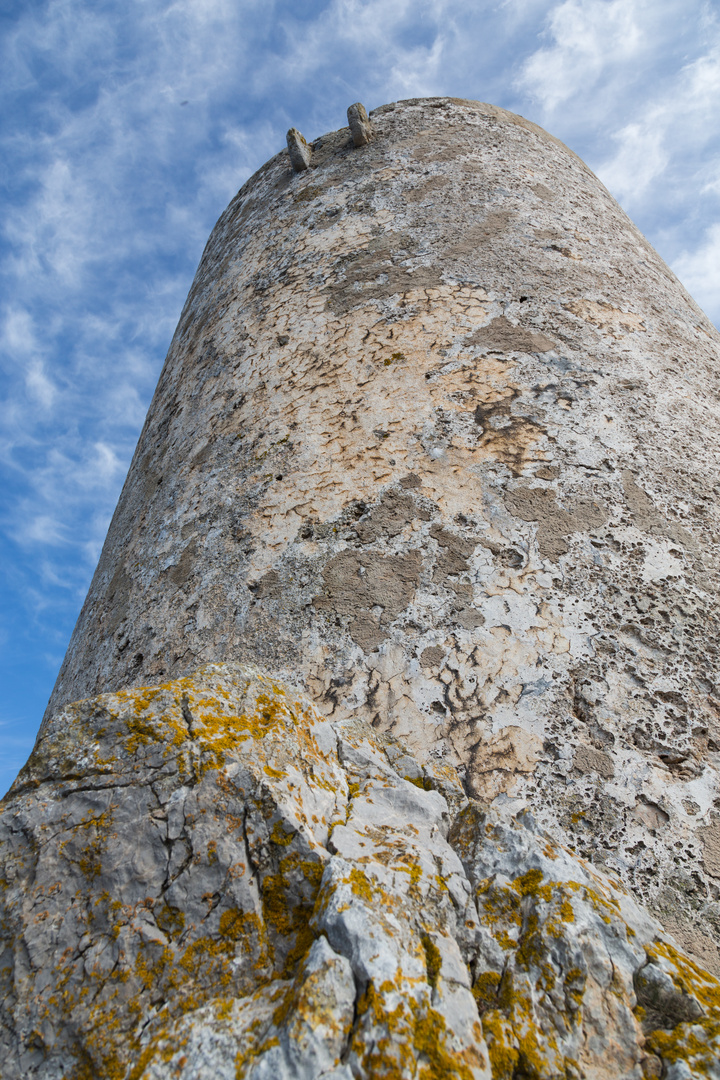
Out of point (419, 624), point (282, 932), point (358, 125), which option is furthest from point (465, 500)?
point (358, 125)

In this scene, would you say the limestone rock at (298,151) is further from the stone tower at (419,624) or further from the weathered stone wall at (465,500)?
the weathered stone wall at (465,500)

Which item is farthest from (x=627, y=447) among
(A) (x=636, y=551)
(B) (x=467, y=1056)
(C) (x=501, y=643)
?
(B) (x=467, y=1056)

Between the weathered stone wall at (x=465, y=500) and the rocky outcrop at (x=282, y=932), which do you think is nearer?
the rocky outcrop at (x=282, y=932)

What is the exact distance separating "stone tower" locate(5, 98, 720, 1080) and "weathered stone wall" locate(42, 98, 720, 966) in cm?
1

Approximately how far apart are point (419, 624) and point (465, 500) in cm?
47

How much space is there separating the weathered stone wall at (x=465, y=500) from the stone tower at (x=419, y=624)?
12 millimetres

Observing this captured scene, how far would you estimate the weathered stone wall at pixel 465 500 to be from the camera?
172cm

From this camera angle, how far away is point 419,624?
1948 millimetres

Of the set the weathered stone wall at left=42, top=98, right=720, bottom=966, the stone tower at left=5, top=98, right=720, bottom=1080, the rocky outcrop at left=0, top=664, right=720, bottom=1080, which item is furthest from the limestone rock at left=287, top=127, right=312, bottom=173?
the rocky outcrop at left=0, top=664, right=720, bottom=1080

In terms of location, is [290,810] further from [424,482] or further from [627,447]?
[627,447]

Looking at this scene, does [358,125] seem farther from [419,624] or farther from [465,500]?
[419,624]

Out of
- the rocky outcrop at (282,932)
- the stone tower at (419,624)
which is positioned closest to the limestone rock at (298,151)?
the stone tower at (419,624)

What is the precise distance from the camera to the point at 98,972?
3.32 ft

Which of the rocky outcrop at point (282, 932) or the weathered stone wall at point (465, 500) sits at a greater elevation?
the weathered stone wall at point (465, 500)
